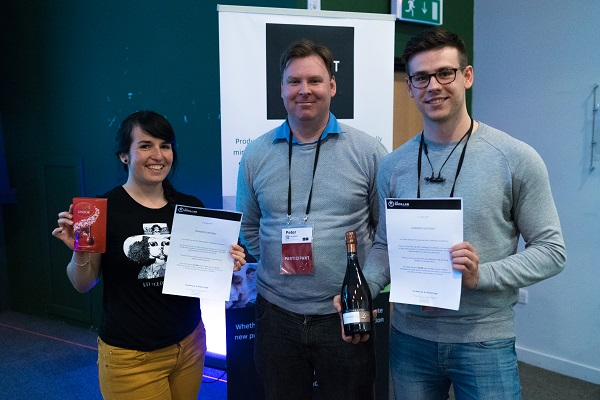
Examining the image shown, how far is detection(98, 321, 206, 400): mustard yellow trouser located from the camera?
1.82 m

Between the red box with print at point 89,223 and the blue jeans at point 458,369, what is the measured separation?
1033 millimetres

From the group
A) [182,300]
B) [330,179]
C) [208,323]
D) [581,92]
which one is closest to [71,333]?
[208,323]

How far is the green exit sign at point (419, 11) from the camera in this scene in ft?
12.2

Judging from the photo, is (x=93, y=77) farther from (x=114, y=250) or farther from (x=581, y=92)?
(x=581, y=92)

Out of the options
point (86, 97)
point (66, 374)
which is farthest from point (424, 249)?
point (86, 97)

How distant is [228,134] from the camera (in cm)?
281

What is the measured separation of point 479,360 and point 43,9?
4.98 meters

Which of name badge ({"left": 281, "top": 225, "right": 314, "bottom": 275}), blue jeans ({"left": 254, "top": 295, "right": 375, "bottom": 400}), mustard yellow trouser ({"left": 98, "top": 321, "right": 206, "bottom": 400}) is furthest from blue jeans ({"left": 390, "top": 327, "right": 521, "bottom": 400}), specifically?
mustard yellow trouser ({"left": 98, "top": 321, "right": 206, "bottom": 400})

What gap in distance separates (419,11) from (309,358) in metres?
2.98

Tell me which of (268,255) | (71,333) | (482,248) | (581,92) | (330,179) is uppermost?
(581,92)

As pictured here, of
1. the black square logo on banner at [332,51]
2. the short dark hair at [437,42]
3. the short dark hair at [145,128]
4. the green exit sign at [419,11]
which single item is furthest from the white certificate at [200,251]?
the green exit sign at [419,11]

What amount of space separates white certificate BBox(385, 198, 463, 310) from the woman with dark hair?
64 cm

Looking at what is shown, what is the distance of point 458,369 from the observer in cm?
147

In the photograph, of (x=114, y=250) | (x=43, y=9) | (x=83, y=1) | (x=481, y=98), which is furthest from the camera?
(x=43, y=9)
